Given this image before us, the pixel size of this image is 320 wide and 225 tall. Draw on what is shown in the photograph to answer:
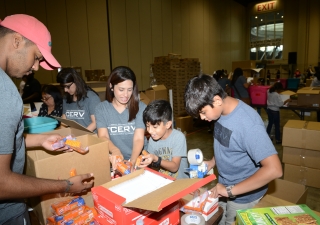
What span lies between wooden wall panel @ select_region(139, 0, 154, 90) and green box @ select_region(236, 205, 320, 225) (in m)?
8.62

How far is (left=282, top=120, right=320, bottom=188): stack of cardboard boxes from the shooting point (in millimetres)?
3111

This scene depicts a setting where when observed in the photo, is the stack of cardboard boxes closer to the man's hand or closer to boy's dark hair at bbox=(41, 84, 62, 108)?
the man's hand

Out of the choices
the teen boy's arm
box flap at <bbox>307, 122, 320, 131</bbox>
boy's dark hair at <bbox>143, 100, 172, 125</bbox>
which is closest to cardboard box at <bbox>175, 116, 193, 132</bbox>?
box flap at <bbox>307, 122, 320, 131</bbox>

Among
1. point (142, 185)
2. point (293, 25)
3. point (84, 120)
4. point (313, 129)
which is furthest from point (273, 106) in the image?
point (293, 25)

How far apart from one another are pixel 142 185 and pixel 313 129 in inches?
116

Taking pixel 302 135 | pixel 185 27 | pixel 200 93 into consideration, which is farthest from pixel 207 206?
pixel 185 27

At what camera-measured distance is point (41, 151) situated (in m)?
1.53

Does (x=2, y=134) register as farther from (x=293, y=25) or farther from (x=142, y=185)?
(x=293, y=25)

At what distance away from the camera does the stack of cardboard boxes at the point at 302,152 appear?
122 inches

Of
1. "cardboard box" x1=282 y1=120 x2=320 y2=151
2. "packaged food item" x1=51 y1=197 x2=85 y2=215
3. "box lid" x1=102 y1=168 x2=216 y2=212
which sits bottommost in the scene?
"cardboard box" x1=282 y1=120 x2=320 y2=151

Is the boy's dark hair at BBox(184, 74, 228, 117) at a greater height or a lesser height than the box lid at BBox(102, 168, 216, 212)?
greater

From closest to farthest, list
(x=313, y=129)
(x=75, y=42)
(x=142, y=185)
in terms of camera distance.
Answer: (x=142, y=185), (x=313, y=129), (x=75, y=42)

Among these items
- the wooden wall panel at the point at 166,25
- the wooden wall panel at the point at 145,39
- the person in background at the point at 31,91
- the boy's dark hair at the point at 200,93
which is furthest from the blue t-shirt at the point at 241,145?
the wooden wall panel at the point at 166,25

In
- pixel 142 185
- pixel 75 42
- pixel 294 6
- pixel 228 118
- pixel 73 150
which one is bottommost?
pixel 142 185
